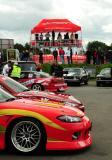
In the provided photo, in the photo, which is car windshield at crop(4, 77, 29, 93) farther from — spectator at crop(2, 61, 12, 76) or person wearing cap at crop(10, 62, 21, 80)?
spectator at crop(2, 61, 12, 76)

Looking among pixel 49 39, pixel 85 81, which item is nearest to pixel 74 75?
pixel 85 81

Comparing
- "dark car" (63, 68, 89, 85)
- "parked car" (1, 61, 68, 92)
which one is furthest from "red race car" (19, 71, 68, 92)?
"dark car" (63, 68, 89, 85)

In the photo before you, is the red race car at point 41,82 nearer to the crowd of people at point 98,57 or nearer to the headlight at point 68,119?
the headlight at point 68,119

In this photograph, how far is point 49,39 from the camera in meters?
39.9

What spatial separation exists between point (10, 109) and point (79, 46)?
33432mm

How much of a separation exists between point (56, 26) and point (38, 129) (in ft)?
108

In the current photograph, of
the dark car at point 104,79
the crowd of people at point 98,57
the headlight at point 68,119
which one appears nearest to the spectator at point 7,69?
the dark car at point 104,79

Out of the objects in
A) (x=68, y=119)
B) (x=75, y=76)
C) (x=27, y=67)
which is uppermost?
(x=27, y=67)

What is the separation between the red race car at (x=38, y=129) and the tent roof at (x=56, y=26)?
32.1 m

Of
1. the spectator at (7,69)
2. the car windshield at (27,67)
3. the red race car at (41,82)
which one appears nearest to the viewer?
the spectator at (7,69)

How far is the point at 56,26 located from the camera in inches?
1590

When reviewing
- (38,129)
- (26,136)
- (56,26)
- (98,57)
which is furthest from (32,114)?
(56,26)

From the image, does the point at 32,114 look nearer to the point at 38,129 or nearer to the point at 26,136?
the point at 38,129

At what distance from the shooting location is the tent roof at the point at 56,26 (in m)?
39.8
